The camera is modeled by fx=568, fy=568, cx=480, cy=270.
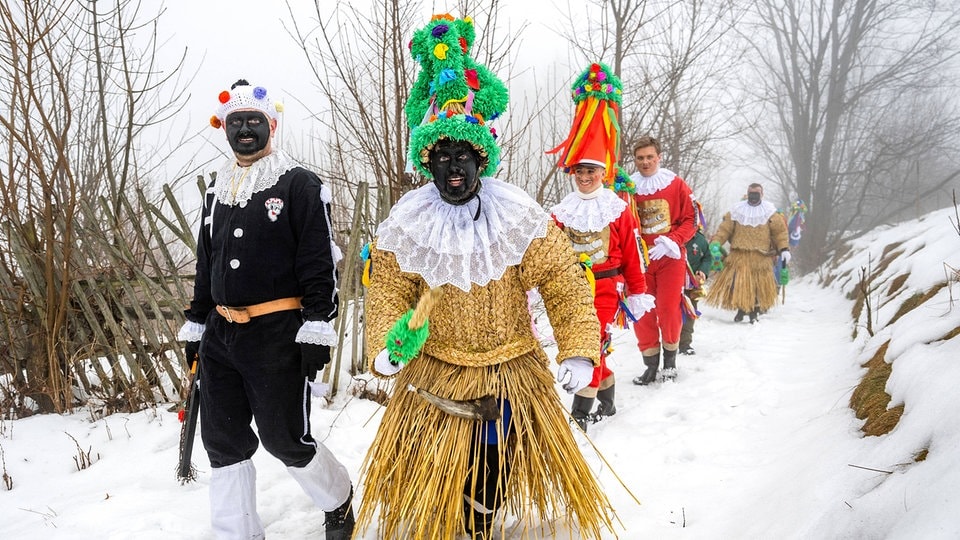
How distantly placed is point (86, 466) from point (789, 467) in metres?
3.51

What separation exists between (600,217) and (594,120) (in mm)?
582

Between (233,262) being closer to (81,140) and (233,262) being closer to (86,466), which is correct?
(86,466)

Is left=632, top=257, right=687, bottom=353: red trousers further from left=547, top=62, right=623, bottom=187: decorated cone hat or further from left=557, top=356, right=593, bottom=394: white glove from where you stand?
left=557, top=356, right=593, bottom=394: white glove

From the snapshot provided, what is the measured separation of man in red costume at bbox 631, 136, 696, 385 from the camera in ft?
14.4

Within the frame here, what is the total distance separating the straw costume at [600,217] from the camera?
3.31 meters

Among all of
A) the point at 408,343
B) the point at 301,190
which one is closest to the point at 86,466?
the point at 301,190

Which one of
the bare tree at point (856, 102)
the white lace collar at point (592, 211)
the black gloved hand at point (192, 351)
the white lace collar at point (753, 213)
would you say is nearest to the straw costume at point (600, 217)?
the white lace collar at point (592, 211)

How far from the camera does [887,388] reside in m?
2.39

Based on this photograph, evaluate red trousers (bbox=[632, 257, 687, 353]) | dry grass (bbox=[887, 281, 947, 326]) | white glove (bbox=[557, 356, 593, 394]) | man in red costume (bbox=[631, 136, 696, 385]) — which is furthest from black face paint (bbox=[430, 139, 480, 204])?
dry grass (bbox=[887, 281, 947, 326])

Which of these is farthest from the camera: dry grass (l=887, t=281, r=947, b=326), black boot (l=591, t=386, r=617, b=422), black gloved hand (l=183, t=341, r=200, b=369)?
black boot (l=591, t=386, r=617, b=422)

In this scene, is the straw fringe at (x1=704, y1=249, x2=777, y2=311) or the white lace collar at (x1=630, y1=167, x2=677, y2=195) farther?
the straw fringe at (x1=704, y1=249, x2=777, y2=311)

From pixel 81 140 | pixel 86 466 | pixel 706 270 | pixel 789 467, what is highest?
pixel 81 140

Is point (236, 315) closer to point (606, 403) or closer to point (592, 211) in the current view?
point (592, 211)

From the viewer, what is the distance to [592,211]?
131 inches
